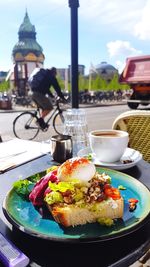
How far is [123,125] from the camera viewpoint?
2.07 meters

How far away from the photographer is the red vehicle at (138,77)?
1244 centimetres

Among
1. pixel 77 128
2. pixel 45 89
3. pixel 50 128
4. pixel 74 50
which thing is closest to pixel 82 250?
pixel 77 128

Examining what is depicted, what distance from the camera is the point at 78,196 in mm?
813

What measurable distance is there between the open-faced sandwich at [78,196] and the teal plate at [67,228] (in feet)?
0.08

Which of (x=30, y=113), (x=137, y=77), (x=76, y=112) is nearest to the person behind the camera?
(x=76, y=112)

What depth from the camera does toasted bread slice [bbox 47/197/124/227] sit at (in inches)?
30.4

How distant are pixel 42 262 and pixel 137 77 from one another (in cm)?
1268

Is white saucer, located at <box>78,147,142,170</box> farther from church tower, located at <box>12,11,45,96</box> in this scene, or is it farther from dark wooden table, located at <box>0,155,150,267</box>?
church tower, located at <box>12,11,45,96</box>

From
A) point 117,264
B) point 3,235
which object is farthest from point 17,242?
point 117,264

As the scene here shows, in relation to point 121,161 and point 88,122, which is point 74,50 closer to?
point 121,161

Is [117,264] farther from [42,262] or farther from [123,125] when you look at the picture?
[123,125]

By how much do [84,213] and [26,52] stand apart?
48.9 meters

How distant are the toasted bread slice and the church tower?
3322 centimetres

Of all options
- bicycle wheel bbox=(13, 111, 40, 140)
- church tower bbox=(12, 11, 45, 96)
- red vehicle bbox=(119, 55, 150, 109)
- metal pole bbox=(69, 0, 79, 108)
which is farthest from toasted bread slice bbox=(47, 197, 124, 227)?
church tower bbox=(12, 11, 45, 96)
